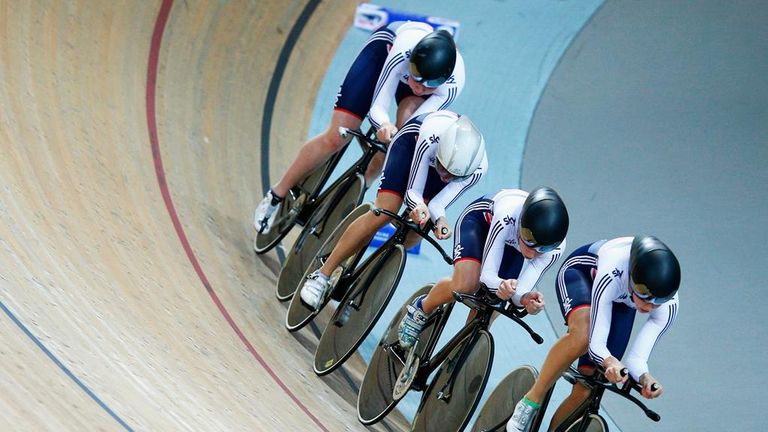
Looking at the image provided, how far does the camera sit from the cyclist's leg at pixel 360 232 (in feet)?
17.3

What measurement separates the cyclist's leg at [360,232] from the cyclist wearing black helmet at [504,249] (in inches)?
14.3

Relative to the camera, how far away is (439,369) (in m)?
5.09

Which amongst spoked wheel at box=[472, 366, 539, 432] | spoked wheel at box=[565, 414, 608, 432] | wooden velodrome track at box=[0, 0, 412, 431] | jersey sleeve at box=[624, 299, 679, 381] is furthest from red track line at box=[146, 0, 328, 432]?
jersey sleeve at box=[624, 299, 679, 381]

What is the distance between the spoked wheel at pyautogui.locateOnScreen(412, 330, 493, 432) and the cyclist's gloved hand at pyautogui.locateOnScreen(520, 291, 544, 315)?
27cm

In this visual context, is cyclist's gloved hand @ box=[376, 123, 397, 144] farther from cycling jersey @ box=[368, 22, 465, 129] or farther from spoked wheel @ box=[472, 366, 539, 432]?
spoked wheel @ box=[472, 366, 539, 432]

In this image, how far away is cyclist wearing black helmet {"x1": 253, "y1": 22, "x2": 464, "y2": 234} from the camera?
209 inches

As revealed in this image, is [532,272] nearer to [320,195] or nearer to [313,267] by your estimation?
[313,267]

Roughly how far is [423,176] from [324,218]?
107cm

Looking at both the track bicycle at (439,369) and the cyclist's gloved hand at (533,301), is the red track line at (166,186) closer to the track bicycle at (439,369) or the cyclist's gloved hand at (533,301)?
the track bicycle at (439,369)

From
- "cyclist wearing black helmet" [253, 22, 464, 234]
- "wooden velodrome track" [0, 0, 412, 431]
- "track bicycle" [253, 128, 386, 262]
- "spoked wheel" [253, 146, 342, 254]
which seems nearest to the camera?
"wooden velodrome track" [0, 0, 412, 431]

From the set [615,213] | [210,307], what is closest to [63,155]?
[210,307]

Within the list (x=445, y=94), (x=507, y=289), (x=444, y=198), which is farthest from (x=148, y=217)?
(x=507, y=289)

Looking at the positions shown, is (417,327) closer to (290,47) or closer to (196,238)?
(196,238)

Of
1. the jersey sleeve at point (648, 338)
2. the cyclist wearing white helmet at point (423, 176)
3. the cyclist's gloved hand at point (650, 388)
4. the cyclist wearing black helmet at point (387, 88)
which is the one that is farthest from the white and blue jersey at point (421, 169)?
the cyclist's gloved hand at point (650, 388)
